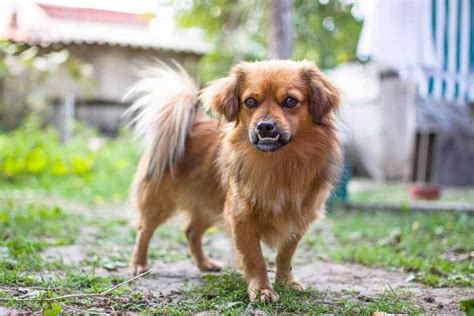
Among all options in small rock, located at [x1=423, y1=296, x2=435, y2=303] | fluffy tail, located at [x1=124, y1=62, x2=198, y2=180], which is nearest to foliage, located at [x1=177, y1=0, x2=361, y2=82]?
fluffy tail, located at [x1=124, y1=62, x2=198, y2=180]

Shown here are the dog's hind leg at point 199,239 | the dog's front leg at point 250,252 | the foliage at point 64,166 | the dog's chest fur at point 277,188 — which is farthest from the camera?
the foliage at point 64,166

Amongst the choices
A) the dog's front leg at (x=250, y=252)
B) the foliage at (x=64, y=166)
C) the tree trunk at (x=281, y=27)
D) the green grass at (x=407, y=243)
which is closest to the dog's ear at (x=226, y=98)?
the dog's front leg at (x=250, y=252)

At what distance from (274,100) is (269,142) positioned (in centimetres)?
31

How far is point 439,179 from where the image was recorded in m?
10.4

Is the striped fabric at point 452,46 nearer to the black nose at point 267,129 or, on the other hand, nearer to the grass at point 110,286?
the grass at point 110,286

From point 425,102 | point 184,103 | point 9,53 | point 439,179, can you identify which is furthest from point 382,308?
point 425,102

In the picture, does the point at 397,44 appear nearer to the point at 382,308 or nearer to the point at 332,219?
the point at 332,219

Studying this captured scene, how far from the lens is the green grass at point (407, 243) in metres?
4.11

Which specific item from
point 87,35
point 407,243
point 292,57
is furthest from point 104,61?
point 407,243

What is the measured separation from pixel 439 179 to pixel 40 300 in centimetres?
892

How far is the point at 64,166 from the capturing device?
930 cm

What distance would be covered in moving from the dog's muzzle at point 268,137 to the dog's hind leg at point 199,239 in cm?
119

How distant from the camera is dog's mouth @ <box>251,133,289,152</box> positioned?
3.27 meters

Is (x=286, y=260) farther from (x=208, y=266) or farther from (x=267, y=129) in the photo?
(x=267, y=129)
